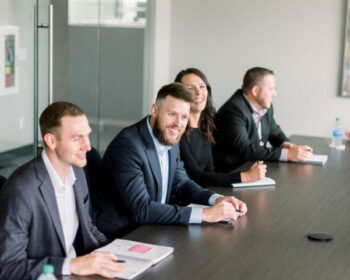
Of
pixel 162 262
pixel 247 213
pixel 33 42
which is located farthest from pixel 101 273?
pixel 33 42

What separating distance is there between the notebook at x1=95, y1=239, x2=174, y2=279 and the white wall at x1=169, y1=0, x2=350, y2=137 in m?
5.26

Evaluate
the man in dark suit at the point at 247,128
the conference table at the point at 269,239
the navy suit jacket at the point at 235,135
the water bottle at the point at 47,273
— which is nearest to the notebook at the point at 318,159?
the man in dark suit at the point at 247,128

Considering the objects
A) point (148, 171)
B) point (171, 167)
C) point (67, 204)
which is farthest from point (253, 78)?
point (67, 204)

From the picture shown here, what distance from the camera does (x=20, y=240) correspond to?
2400 millimetres

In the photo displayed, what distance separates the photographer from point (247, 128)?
5273mm

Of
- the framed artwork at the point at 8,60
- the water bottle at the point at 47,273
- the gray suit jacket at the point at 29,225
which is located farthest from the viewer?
the framed artwork at the point at 8,60

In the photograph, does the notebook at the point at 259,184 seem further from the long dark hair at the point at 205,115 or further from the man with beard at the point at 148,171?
the long dark hair at the point at 205,115

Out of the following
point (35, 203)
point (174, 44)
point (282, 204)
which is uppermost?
point (174, 44)

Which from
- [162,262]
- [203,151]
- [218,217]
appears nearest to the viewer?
[162,262]

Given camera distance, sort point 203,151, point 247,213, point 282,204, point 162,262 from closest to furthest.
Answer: point 162,262
point 247,213
point 282,204
point 203,151

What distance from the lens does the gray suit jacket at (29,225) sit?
232 centimetres

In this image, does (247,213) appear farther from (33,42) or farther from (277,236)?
(33,42)

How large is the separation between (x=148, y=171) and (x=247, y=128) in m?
2.08

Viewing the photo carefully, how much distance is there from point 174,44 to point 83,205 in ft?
18.1
